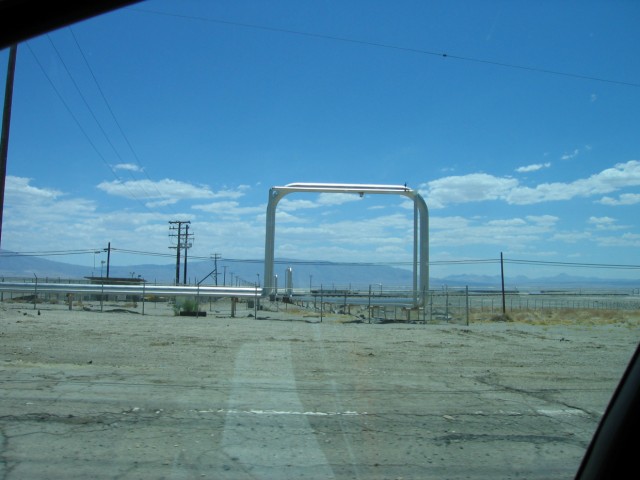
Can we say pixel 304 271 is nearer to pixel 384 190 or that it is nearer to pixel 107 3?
pixel 384 190

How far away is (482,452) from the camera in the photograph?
7051 millimetres

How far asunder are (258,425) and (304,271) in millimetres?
170320

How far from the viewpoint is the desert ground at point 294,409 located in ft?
21.4

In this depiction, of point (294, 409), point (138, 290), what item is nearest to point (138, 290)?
point (138, 290)

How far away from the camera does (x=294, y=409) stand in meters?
9.10

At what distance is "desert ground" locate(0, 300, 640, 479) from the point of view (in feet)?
21.4

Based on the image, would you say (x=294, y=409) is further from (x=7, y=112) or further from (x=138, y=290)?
(x=138, y=290)

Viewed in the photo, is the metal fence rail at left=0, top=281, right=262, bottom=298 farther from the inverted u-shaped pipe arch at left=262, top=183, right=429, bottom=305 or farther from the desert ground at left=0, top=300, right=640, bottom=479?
the desert ground at left=0, top=300, right=640, bottom=479

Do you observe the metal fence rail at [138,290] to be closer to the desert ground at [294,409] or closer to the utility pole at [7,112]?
the utility pole at [7,112]

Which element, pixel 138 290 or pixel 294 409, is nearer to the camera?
pixel 294 409

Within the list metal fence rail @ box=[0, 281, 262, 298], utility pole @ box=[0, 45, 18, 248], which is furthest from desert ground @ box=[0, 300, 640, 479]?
metal fence rail @ box=[0, 281, 262, 298]


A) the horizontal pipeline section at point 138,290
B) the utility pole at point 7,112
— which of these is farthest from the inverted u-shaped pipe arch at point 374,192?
the utility pole at point 7,112

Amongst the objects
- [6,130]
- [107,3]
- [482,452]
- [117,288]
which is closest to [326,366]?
[482,452]

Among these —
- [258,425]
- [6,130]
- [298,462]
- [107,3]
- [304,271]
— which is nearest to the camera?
[107,3]
